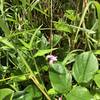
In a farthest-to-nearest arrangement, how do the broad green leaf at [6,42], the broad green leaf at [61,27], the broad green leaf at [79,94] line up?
the broad green leaf at [61,27], the broad green leaf at [6,42], the broad green leaf at [79,94]

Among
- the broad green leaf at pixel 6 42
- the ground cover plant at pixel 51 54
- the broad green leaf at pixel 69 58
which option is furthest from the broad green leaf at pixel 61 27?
the broad green leaf at pixel 6 42

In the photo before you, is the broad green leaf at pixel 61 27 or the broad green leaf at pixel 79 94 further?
the broad green leaf at pixel 61 27

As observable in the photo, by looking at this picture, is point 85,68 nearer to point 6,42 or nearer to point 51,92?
point 51,92

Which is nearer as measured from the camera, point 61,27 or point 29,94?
point 29,94

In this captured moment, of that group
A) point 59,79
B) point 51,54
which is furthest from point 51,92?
point 51,54

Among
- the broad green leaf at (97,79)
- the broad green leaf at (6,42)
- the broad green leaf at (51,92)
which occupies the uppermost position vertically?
the broad green leaf at (6,42)

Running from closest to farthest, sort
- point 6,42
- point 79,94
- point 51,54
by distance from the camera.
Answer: point 79,94 → point 6,42 → point 51,54

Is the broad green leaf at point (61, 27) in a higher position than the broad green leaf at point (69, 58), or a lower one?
higher

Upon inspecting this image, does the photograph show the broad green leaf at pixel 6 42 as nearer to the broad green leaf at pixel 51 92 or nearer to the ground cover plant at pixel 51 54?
the ground cover plant at pixel 51 54

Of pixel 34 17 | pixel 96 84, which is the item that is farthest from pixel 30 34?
pixel 96 84
